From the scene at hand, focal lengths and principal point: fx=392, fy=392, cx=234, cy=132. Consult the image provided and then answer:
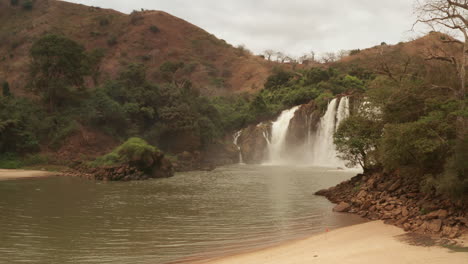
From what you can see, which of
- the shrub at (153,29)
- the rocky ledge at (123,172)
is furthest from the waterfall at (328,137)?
the shrub at (153,29)

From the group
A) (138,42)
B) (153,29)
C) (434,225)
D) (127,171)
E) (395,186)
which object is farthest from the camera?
(153,29)

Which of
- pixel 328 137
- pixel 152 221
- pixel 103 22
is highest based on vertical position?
pixel 103 22

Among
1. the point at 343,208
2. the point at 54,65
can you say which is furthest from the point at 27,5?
the point at 343,208

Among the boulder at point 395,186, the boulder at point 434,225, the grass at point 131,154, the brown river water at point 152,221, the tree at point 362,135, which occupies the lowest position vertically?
the brown river water at point 152,221

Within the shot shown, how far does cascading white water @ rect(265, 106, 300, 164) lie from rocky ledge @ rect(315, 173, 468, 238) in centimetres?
2926

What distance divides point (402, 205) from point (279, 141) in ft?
122

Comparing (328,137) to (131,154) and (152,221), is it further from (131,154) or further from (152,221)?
(152,221)

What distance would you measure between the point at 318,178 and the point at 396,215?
55.4ft

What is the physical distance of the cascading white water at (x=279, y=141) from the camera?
51.1 meters

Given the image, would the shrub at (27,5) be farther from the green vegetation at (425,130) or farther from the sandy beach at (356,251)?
the sandy beach at (356,251)

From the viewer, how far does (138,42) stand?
9944cm

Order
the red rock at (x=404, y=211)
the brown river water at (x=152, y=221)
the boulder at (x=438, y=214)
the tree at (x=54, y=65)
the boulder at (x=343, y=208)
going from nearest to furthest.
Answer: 1. the brown river water at (x=152, y=221)
2. the boulder at (x=438, y=214)
3. the red rock at (x=404, y=211)
4. the boulder at (x=343, y=208)
5. the tree at (x=54, y=65)

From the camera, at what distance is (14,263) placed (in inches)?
413

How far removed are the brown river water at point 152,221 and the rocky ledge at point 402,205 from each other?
104cm
